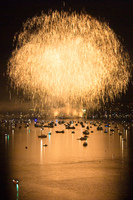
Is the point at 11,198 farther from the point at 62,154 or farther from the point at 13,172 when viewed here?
the point at 62,154

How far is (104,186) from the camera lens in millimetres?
23344

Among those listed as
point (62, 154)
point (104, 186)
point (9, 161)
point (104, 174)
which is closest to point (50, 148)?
point (62, 154)

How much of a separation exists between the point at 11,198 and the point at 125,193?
7.83m

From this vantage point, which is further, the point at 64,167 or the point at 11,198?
the point at 64,167

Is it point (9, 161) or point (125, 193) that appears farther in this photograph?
point (9, 161)

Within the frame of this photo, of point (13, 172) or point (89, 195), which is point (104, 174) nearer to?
point (89, 195)

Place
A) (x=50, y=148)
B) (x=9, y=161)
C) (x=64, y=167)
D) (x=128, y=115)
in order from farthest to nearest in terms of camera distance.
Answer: (x=128, y=115) → (x=50, y=148) → (x=9, y=161) → (x=64, y=167)

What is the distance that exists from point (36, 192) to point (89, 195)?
3768 millimetres

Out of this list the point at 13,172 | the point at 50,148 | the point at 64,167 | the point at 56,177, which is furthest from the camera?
the point at 50,148

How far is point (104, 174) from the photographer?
2753 centimetres

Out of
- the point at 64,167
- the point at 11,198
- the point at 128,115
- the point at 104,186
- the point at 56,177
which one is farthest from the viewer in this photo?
the point at 128,115

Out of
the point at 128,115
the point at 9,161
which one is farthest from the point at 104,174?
the point at 128,115

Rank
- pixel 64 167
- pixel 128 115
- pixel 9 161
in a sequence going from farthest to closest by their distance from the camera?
pixel 128 115
pixel 9 161
pixel 64 167

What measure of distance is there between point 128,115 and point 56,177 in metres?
158
